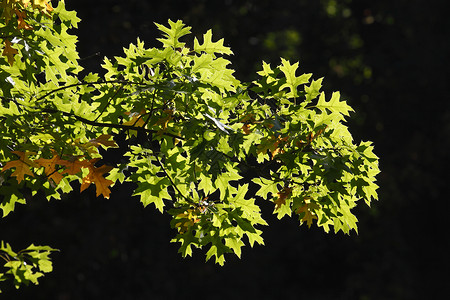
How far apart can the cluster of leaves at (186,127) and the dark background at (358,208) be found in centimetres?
690

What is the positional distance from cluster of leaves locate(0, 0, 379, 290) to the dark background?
6.90 metres

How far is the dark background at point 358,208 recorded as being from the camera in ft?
34.8

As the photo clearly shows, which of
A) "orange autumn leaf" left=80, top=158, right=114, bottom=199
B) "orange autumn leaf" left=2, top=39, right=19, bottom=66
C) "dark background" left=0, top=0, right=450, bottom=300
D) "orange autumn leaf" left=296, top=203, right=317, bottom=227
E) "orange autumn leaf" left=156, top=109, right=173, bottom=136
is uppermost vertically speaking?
"dark background" left=0, top=0, right=450, bottom=300

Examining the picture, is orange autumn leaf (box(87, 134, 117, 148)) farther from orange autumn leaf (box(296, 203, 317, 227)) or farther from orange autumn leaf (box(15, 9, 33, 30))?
orange autumn leaf (box(296, 203, 317, 227))

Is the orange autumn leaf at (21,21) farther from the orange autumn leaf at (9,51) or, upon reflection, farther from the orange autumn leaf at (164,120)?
the orange autumn leaf at (164,120)

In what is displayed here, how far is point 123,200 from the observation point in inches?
407

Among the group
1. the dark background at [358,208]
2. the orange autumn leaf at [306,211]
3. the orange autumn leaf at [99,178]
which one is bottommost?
the orange autumn leaf at [306,211]

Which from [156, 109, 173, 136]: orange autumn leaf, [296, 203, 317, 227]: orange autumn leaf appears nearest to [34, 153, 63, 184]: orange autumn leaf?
[156, 109, 173, 136]: orange autumn leaf

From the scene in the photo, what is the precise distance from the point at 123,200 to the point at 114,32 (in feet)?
9.37

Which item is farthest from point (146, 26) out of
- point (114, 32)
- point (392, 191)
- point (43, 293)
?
point (392, 191)

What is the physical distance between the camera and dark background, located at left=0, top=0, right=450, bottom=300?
34.8 ft

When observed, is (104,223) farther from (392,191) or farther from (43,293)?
(392,191)

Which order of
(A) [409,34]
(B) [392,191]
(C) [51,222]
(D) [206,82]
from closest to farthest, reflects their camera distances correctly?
(D) [206,82] → (C) [51,222] → (B) [392,191] → (A) [409,34]

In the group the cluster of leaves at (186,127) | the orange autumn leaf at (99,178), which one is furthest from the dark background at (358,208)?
the orange autumn leaf at (99,178)
